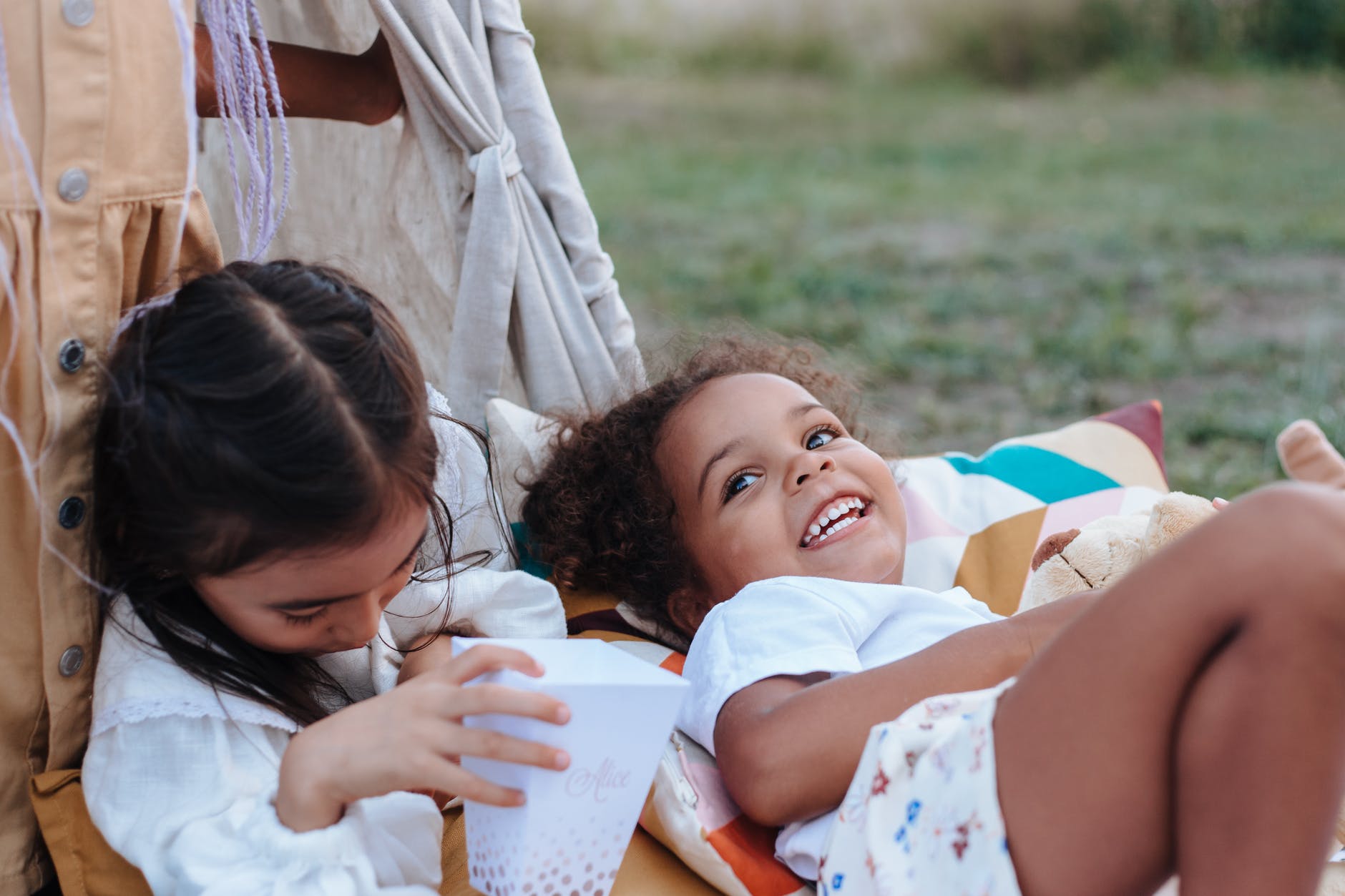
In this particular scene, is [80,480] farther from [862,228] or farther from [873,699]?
Result: [862,228]

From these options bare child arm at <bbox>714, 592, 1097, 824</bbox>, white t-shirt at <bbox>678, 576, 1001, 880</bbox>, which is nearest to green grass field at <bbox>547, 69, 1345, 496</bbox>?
white t-shirt at <bbox>678, 576, 1001, 880</bbox>

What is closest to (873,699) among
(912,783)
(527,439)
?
(912,783)

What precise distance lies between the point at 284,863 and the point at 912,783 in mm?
602

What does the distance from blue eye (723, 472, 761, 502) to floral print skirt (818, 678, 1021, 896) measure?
518mm

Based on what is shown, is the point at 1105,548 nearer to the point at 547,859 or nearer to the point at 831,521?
the point at 831,521

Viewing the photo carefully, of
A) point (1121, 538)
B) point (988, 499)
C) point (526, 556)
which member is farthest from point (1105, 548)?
point (526, 556)

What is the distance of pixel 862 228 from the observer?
5.79 m

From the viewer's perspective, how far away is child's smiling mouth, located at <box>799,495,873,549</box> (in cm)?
175

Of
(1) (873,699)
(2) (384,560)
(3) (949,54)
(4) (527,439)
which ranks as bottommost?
(3) (949,54)

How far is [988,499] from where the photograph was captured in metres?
2.25

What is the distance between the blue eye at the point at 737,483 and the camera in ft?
5.90

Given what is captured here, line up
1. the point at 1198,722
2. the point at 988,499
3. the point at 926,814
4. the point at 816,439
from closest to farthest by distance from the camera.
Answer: the point at 1198,722, the point at 926,814, the point at 816,439, the point at 988,499

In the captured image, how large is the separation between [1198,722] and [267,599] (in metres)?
0.88

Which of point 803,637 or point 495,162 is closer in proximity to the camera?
point 803,637
